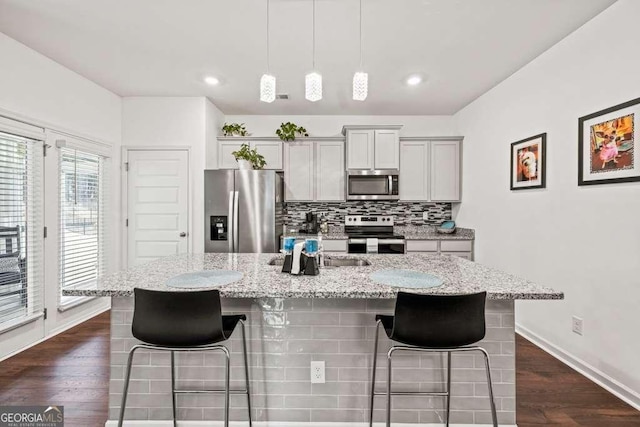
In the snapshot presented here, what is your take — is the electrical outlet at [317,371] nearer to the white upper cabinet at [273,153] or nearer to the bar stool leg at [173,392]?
the bar stool leg at [173,392]

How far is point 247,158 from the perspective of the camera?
4.04m

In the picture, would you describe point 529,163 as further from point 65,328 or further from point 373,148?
point 65,328

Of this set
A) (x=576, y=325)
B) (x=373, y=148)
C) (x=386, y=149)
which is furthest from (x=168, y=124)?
(x=576, y=325)

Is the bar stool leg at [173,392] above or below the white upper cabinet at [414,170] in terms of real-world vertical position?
below

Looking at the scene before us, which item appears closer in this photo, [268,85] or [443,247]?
[268,85]

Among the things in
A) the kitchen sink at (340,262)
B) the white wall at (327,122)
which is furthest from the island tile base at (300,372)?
the white wall at (327,122)

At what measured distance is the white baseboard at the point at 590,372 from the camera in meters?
2.08

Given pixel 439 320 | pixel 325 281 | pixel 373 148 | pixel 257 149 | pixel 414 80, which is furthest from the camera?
pixel 257 149

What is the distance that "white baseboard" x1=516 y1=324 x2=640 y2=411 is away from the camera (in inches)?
81.9

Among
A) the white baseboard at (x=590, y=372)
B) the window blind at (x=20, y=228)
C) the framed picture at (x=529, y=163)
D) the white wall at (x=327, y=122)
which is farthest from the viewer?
the white wall at (x=327, y=122)

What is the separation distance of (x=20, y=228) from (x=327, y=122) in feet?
11.5

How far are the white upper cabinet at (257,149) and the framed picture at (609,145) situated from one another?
315 centimetres

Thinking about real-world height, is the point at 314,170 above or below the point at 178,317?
above

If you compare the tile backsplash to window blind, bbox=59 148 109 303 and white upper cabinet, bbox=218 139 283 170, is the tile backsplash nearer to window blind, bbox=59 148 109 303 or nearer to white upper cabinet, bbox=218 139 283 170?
white upper cabinet, bbox=218 139 283 170
